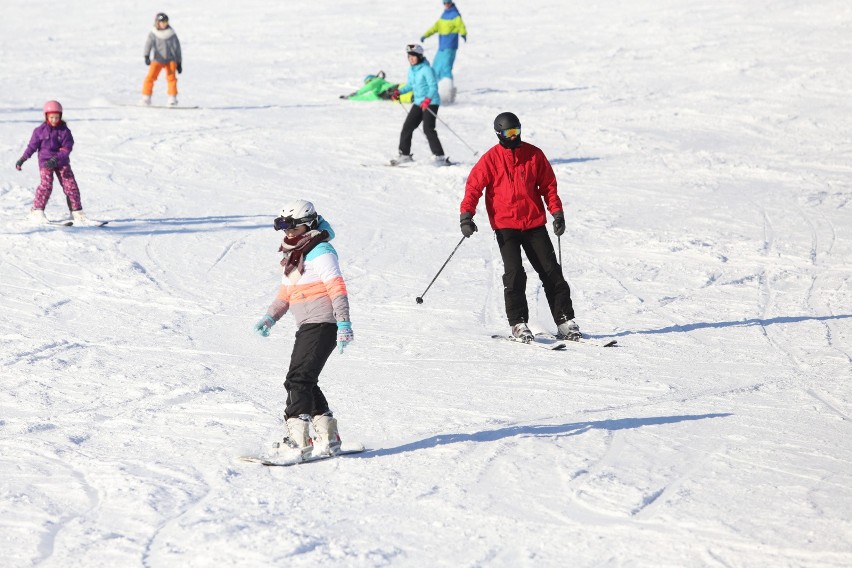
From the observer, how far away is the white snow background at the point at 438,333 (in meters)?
5.23

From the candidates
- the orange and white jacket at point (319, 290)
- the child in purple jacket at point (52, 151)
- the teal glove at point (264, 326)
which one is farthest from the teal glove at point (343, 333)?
the child in purple jacket at point (52, 151)

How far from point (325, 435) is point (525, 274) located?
10.6 ft

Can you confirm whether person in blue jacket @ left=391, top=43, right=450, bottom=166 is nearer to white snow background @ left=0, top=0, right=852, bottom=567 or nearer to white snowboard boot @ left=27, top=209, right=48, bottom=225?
white snow background @ left=0, top=0, right=852, bottom=567

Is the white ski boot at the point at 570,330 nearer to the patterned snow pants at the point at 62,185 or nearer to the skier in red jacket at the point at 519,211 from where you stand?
the skier in red jacket at the point at 519,211

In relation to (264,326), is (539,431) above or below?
below

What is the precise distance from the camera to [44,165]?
11.7m

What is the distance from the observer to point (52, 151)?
11672 millimetres

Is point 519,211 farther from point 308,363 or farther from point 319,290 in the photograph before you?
point 308,363

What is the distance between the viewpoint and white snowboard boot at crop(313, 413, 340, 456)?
6.14 m

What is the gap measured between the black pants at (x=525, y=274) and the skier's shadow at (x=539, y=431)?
2.12 metres

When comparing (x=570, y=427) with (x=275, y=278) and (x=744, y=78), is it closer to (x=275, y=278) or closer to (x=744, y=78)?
(x=275, y=278)

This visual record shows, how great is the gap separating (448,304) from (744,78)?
13831mm

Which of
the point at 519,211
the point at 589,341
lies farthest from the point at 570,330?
the point at 519,211

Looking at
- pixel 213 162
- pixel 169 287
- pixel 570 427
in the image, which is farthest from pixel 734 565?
pixel 213 162
